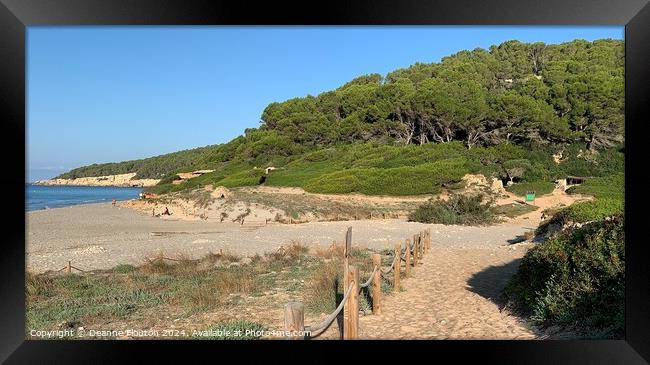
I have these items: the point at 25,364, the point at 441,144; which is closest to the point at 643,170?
the point at 25,364

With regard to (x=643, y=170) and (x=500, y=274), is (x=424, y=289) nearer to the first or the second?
(x=500, y=274)

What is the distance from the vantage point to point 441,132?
86.7 ft

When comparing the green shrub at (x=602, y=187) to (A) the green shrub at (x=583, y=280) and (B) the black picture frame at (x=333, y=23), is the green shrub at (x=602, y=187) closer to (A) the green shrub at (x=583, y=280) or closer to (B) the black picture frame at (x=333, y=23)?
(A) the green shrub at (x=583, y=280)

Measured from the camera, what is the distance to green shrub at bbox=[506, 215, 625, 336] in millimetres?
3193

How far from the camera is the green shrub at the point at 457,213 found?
13.8 metres

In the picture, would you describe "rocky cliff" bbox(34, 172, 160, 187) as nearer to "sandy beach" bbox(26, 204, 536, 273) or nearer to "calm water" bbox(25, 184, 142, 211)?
"calm water" bbox(25, 184, 142, 211)

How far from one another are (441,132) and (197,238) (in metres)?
18.3

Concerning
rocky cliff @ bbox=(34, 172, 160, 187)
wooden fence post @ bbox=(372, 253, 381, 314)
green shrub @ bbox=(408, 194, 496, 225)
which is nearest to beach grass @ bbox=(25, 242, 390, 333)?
wooden fence post @ bbox=(372, 253, 381, 314)

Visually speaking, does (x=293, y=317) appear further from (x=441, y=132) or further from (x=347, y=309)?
(x=441, y=132)

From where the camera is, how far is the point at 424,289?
543 cm

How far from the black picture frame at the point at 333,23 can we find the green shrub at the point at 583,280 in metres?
0.38

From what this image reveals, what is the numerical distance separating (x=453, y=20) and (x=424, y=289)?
11.5ft

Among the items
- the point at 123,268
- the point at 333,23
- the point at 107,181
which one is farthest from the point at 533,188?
the point at 107,181

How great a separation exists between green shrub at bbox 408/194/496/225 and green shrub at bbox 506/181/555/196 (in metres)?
4.18
